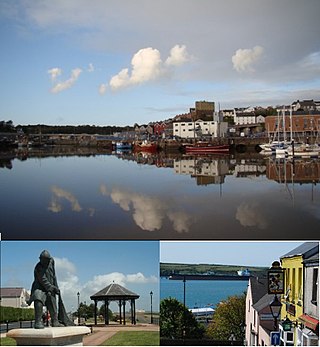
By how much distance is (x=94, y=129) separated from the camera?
51.9ft

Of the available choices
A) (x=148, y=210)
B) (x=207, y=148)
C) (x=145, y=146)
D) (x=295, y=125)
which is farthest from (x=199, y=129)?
(x=148, y=210)

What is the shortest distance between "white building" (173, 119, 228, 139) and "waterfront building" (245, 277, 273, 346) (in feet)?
43.5

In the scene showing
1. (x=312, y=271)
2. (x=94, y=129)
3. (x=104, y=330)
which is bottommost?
(x=104, y=330)

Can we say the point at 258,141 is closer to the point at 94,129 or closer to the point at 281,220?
the point at 94,129

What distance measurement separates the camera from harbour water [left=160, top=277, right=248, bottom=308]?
4.30 metres

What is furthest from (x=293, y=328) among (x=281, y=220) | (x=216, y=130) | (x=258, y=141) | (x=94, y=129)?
(x=258, y=141)

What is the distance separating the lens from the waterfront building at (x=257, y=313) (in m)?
4.18

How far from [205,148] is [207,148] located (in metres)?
0.09

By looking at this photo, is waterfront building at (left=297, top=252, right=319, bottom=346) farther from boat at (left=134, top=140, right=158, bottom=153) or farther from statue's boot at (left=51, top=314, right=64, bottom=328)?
boat at (left=134, top=140, right=158, bottom=153)

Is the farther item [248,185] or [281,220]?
[248,185]

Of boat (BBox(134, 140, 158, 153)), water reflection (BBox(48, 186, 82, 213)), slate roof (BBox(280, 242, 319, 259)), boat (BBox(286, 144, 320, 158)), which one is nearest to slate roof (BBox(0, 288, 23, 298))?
slate roof (BBox(280, 242, 319, 259))

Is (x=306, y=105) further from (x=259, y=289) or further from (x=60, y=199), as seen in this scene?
(x=259, y=289)

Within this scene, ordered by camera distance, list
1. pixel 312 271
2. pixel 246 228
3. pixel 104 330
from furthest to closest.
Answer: pixel 246 228, pixel 104 330, pixel 312 271

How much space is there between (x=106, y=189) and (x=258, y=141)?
36.2 feet
